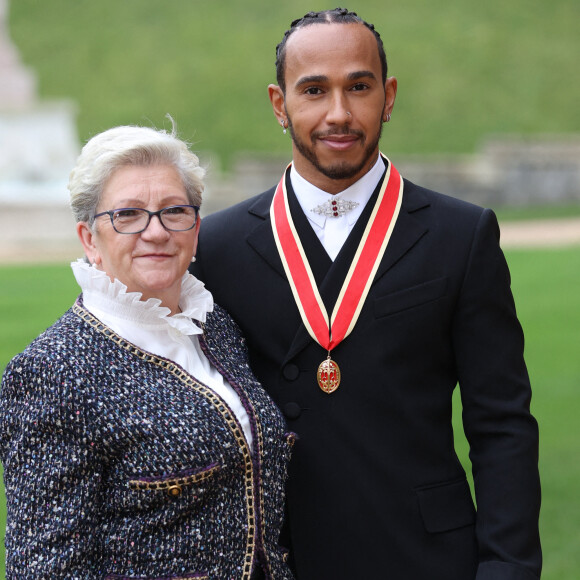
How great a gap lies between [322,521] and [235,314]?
2.04 ft

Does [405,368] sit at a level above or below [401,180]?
below

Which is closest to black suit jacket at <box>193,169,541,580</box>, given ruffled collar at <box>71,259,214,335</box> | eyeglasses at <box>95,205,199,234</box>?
ruffled collar at <box>71,259,214,335</box>

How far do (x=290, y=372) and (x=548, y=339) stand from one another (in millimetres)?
7825

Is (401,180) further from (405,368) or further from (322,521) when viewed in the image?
(322,521)

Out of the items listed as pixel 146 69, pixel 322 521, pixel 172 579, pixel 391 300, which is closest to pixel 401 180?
pixel 391 300

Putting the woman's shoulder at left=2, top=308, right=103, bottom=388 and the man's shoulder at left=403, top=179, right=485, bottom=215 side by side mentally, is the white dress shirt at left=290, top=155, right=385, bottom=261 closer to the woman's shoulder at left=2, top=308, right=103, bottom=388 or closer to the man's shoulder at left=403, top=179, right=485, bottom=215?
the man's shoulder at left=403, top=179, right=485, bottom=215

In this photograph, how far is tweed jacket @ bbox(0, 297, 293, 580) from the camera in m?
2.28

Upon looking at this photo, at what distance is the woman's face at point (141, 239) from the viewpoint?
2.52 metres

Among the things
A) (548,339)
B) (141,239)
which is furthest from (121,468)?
(548,339)

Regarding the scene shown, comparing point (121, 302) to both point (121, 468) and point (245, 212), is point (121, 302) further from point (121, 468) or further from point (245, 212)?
point (245, 212)

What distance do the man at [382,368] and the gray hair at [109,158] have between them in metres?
0.41

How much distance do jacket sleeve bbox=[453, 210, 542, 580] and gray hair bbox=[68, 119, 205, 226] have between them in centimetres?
86

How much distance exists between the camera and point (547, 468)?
21.2 ft

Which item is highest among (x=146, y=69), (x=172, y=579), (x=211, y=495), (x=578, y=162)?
(x=146, y=69)
